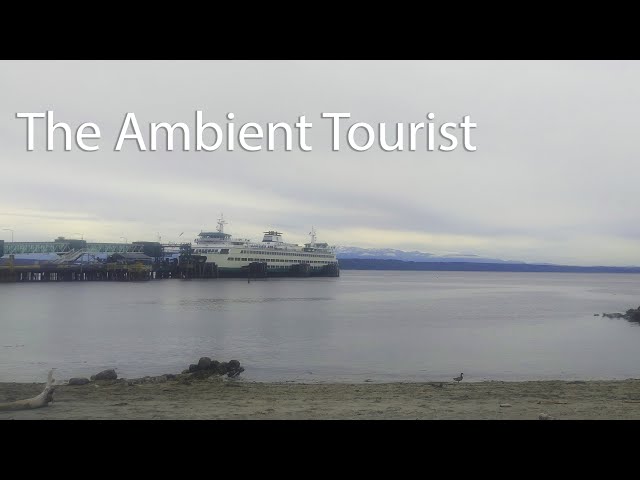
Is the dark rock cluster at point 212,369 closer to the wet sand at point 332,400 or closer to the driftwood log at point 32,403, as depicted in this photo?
the wet sand at point 332,400

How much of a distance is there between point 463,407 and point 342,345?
13.3m

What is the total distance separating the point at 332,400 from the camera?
1044 cm

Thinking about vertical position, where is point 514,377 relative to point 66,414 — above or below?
below

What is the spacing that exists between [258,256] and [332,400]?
308ft

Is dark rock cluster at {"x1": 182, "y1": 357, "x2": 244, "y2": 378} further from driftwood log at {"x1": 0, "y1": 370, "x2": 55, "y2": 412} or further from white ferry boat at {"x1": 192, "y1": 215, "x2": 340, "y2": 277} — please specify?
white ferry boat at {"x1": 192, "y1": 215, "x2": 340, "y2": 277}

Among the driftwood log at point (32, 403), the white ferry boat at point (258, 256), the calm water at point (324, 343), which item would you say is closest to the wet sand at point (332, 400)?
the driftwood log at point (32, 403)

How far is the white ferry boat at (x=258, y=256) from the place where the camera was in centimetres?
10044

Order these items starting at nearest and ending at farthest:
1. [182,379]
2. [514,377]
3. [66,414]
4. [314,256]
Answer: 1. [66,414]
2. [182,379]
3. [514,377]
4. [314,256]

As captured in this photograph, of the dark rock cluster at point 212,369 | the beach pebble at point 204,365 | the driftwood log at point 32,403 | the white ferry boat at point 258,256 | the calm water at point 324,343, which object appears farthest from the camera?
the white ferry boat at point 258,256

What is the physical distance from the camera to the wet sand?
8.66m

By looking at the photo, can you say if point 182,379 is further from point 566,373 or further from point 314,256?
point 314,256

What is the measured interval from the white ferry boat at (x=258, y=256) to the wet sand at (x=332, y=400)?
8814 centimetres

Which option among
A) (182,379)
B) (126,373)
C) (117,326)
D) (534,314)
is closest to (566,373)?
(182,379)

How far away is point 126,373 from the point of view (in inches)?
629
